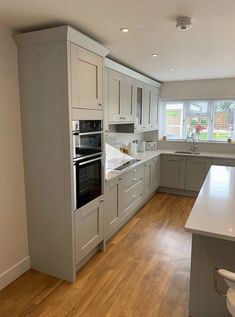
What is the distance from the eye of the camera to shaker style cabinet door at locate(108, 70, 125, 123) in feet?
10.5

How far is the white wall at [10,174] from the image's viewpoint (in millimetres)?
2174

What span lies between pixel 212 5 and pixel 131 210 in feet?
9.24

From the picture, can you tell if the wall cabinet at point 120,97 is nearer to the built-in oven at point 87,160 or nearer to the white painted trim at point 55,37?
the built-in oven at point 87,160

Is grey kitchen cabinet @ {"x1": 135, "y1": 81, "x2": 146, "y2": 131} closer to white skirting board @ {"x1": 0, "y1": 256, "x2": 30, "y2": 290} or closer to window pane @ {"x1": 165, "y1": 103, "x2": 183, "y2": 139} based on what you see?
window pane @ {"x1": 165, "y1": 103, "x2": 183, "y2": 139}

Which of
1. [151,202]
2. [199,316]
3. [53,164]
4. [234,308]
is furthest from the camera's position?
[151,202]

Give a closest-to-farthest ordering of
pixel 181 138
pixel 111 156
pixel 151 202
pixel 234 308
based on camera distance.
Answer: pixel 234 308 < pixel 111 156 < pixel 151 202 < pixel 181 138

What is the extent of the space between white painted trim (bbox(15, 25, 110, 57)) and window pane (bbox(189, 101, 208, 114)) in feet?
11.8

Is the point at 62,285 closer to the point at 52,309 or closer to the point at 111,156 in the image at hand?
the point at 52,309

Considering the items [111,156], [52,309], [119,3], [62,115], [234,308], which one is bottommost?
[52,309]

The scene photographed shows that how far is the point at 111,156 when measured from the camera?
365 centimetres

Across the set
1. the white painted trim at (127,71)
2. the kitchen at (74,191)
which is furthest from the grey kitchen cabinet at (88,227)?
the white painted trim at (127,71)

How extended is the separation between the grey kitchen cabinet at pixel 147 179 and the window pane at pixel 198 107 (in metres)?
1.77

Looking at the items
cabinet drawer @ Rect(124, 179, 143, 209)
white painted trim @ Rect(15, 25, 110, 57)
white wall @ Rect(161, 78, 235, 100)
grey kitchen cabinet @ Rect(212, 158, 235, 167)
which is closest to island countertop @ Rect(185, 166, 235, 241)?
cabinet drawer @ Rect(124, 179, 143, 209)

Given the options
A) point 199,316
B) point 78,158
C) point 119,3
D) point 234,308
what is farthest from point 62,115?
point 199,316
